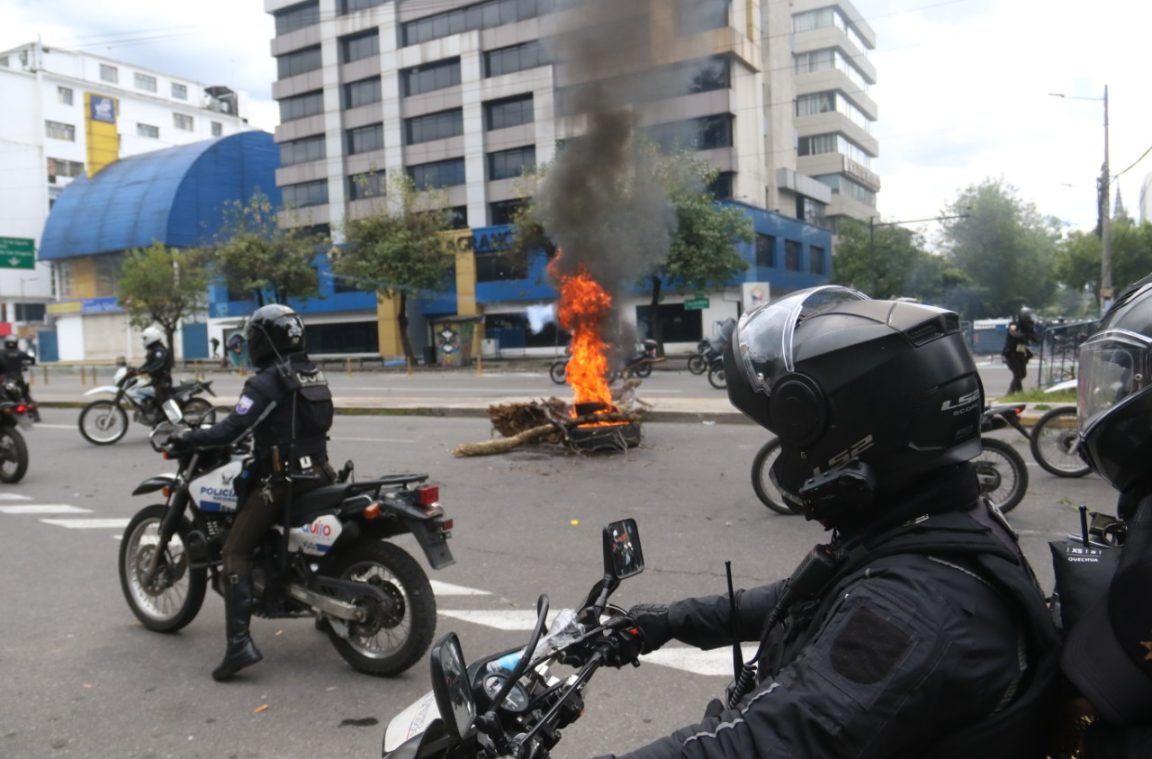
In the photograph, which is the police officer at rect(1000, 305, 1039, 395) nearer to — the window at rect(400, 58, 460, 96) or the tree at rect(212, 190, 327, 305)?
the tree at rect(212, 190, 327, 305)

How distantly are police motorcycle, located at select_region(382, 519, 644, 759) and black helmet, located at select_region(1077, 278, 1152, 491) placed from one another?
2.96 ft

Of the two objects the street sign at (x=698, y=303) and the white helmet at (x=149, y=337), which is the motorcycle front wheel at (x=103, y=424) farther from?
the street sign at (x=698, y=303)

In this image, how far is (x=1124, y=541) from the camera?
1286 millimetres

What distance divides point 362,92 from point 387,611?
168 ft

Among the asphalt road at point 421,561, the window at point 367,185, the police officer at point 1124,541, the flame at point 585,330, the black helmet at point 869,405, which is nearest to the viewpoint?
the police officer at point 1124,541

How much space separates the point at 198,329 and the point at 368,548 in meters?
59.1

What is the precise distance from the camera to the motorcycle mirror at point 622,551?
5.87 feet

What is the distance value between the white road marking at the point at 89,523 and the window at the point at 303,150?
48370mm

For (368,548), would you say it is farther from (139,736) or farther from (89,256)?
(89,256)

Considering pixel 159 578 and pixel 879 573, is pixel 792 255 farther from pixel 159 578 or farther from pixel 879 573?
pixel 879 573

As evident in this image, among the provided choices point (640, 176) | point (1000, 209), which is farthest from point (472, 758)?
point (1000, 209)

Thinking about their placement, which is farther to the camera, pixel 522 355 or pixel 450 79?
pixel 450 79

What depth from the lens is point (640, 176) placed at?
14.5 metres


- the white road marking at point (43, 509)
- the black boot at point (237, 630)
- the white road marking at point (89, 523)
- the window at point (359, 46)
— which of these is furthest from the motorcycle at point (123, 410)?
the window at point (359, 46)
